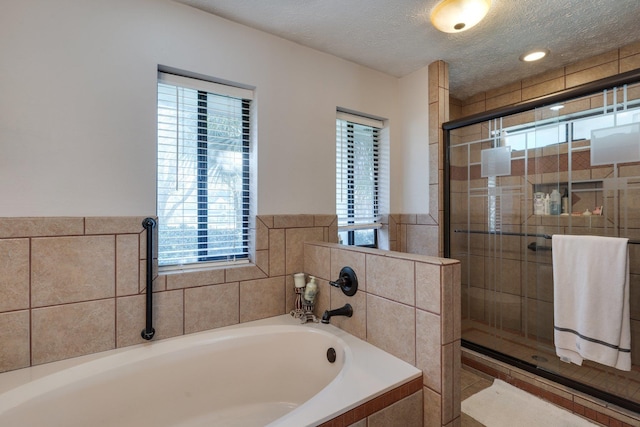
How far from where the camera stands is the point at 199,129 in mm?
1745

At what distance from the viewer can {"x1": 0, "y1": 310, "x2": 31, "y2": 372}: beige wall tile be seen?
48.7 inches

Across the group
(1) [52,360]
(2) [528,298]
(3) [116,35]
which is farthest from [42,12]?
(2) [528,298]

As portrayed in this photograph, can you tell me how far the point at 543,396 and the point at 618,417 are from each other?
0.33 metres

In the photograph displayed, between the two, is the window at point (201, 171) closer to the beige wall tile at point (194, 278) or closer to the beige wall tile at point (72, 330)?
the beige wall tile at point (194, 278)

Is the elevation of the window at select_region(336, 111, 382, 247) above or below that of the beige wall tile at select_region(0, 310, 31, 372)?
above

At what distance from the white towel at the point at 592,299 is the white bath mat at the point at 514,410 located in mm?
332

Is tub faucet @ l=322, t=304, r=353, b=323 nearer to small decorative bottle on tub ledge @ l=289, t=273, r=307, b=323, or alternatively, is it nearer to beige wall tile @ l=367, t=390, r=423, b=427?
small decorative bottle on tub ledge @ l=289, t=273, r=307, b=323

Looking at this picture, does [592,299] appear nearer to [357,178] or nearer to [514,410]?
[514,410]

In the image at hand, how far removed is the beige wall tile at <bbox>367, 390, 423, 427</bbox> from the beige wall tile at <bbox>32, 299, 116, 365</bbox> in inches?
51.1

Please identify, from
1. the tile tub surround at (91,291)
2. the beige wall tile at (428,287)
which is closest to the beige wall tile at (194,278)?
the tile tub surround at (91,291)

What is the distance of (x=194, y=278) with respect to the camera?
1632 millimetres

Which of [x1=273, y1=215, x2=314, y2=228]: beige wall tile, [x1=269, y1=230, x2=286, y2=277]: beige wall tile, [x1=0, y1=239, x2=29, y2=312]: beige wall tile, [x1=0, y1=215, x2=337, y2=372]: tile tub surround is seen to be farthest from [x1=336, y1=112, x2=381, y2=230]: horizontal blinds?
[x1=0, y1=239, x2=29, y2=312]: beige wall tile

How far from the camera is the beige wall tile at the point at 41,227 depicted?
1235mm

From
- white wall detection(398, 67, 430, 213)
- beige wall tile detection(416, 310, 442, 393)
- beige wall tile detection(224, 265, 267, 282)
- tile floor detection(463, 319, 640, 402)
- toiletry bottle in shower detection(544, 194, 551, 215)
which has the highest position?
white wall detection(398, 67, 430, 213)
